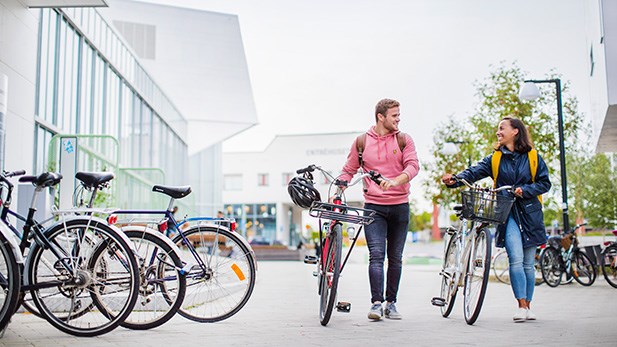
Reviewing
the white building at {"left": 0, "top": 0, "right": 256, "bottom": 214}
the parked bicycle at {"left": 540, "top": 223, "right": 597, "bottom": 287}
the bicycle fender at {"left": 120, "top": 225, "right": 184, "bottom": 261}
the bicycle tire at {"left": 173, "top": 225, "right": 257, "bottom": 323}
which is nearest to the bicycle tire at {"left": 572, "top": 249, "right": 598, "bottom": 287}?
the parked bicycle at {"left": 540, "top": 223, "right": 597, "bottom": 287}

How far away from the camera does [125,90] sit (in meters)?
33.4

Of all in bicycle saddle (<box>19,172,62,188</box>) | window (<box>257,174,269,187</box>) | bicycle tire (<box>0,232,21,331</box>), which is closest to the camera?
bicycle tire (<box>0,232,21,331</box>)

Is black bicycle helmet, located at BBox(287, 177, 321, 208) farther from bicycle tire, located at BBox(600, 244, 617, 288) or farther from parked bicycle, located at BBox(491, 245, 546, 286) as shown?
parked bicycle, located at BBox(491, 245, 546, 286)

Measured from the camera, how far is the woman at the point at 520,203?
24.3 feet

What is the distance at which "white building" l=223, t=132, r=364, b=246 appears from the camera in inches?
3268

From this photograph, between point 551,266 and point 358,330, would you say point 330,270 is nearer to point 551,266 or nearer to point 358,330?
point 358,330

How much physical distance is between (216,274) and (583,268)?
9944 mm

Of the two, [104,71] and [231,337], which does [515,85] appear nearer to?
[104,71]

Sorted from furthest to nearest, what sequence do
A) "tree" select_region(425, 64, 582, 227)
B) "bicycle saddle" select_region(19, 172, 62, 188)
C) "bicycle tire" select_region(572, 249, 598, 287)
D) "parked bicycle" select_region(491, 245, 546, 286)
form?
1. "tree" select_region(425, 64, 582, 227)
2. "parked bicycle" select_region(491, 245, 546, 286)
3. "bicycle tire" select_region(572, 249, 598, 287)
4. "bicycle saddle" select_region(19, 172, 62, 188)

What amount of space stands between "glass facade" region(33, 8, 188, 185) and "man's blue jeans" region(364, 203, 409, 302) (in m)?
10.5

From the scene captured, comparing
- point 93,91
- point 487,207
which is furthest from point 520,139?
point 93,91

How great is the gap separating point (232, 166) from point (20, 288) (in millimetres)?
81013

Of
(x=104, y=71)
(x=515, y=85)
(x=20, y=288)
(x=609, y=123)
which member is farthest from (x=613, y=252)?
(x=104, y=71)

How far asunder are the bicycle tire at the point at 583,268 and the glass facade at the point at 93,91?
33.6 ft
